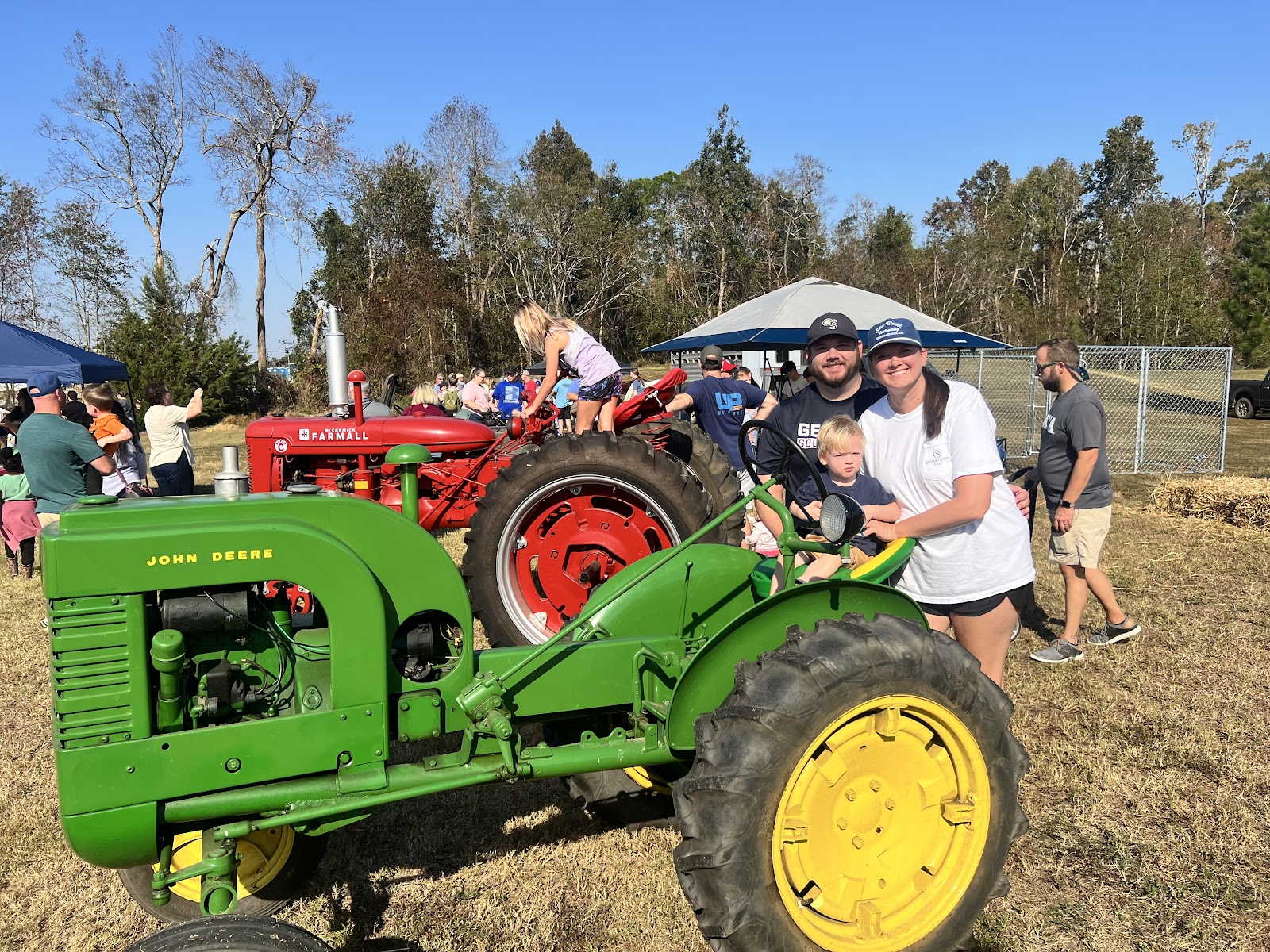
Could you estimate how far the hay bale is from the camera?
7.98 meters

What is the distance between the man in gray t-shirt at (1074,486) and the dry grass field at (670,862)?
480 mm

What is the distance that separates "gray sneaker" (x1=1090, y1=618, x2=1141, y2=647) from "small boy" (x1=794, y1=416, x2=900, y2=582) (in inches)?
109

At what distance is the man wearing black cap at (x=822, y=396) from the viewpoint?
3119 millimetres

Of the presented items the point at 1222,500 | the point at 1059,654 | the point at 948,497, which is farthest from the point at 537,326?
the point at 1222,500

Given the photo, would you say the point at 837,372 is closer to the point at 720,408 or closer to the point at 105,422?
the point at 720,408

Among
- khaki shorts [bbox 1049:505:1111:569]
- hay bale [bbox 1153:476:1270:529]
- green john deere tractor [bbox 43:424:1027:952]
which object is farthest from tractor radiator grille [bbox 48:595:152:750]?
hay bale [bbox 1153:476:1270:529]

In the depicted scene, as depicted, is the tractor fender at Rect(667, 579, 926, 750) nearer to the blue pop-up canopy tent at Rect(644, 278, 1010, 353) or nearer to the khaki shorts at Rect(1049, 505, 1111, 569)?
the khaki shorts at Rect(1049, 505, 1111, 569)

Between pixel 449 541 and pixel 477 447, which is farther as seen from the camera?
pixel 449 541

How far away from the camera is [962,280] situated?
40.3 meters

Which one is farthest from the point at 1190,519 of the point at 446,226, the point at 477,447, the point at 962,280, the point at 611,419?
the point at 962,280

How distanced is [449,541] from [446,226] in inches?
1052

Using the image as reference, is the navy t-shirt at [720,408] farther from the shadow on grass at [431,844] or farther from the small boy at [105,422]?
the small boy at [105,422]

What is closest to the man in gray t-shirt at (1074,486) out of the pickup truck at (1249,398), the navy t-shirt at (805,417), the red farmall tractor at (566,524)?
the navy t-shirt at (805,417)

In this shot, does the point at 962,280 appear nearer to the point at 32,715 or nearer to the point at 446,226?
the point at 446,226
